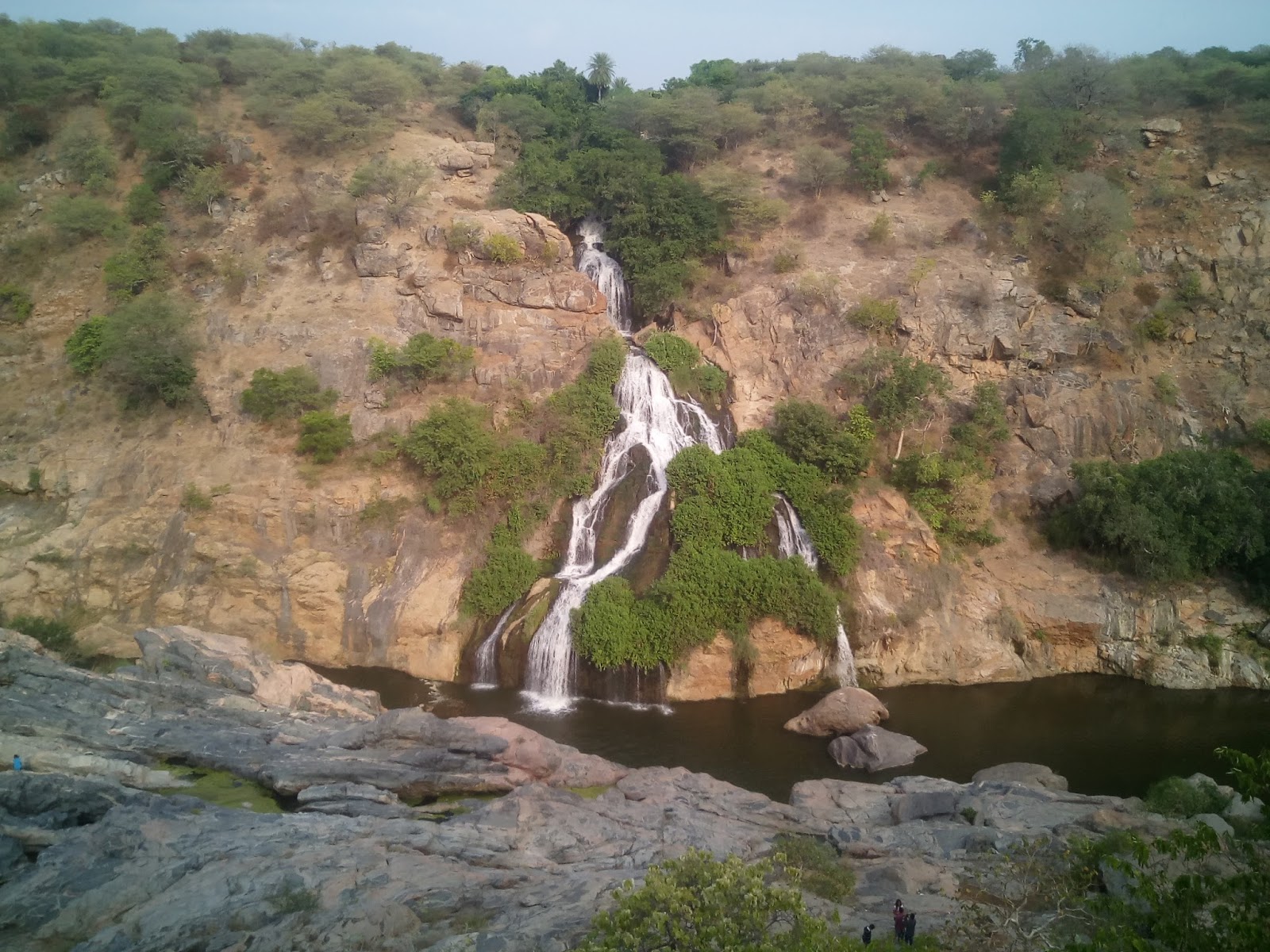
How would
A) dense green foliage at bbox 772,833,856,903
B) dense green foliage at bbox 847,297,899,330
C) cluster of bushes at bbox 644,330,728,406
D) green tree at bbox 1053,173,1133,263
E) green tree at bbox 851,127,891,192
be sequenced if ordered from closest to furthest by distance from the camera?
dense green foliage at bbox 772,833,856,903, cluster of bushes at bbox 644,330,728,406, dense green foliage at bbox 847,297,899,330, green tree at bbox 1053,173,1133,263, green tree at bbox 851,127,891,192

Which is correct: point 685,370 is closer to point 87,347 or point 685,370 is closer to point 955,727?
point 955,727

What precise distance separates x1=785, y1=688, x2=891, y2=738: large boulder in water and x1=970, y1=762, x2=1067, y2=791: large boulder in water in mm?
2974

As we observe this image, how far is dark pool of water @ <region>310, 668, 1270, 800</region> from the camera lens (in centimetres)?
1866

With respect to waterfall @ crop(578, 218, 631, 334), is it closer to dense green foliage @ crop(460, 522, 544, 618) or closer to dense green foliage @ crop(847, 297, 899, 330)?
dense green foliage @ crop(847, 297, 899, 330)

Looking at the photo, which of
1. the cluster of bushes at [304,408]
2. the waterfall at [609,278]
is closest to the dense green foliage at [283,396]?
the cluster of bushes at [304,408]

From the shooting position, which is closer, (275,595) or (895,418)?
(275,595)

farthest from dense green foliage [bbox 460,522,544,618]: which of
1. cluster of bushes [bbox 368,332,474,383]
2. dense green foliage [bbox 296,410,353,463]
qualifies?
cluster of bushes [bbox 368,332,474,383]

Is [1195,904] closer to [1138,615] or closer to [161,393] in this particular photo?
[1138,615]

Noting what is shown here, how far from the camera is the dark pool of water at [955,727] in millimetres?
18656

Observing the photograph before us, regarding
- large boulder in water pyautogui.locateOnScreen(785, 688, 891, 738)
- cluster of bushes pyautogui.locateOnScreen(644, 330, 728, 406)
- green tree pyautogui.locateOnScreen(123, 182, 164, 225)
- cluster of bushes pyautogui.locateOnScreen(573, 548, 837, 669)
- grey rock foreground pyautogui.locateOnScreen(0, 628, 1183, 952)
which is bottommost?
grey rock foreground pyautogui.locateOnScreen(0, 628, 1183, 952)

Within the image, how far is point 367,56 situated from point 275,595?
31.7 meters

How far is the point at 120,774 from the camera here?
551 inches

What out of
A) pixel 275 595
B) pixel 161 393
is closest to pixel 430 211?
pixel 161 393

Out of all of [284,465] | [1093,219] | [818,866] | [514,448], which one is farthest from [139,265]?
[1093,219]
